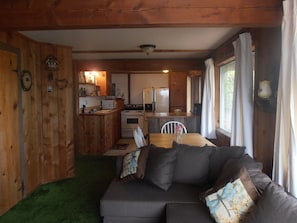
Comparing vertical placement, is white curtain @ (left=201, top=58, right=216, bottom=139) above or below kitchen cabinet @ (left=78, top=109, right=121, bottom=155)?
above

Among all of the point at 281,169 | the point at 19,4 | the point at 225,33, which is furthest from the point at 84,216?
the point at 225,33

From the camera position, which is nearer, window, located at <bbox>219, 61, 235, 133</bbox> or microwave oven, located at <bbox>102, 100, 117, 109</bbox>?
window, located at <bbox>219, 61, 235, 133</bbox>

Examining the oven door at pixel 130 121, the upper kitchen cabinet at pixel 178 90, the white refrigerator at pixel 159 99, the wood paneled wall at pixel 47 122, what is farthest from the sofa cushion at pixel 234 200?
the white refrigerator at pixel 159 99

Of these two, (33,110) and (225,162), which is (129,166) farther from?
(33,110)

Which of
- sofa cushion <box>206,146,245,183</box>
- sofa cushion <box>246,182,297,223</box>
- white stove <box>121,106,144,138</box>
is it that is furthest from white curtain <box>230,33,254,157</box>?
white stove <box>121,106,144,138</box>

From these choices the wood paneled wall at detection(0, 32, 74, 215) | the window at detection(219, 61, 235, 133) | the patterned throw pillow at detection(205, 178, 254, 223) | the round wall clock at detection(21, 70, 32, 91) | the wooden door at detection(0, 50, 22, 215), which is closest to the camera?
the patterned throw pillow at detection(205, 178, 254, 223)

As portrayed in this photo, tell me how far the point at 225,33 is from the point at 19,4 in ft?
8.59

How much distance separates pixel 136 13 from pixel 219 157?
1666mm

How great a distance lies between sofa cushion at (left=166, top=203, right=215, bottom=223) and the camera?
191cm

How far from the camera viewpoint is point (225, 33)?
11.5ft

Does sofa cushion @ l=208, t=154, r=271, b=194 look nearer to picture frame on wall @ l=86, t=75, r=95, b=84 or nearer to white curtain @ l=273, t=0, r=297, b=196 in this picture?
white curtain @ l=273, t=0, r=297, b=196

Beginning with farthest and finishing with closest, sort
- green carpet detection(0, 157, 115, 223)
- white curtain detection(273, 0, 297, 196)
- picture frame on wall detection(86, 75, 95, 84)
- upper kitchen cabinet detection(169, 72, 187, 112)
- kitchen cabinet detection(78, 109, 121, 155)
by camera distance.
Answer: upper kitchen cabinet detection(169, 72, 187, 112)
picture frame on wall detection(86, 75, 95, 84)
kitchen cabinet detection(78, 109, 121, 155)
green carpet detection(0, 157, 115, 223)
white curtain detection(273, 0, 297, 196)

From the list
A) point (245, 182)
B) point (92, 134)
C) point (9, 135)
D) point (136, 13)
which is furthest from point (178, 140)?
point (92, 134)

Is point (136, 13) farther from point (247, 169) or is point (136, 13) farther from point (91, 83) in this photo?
point (91, 83)
